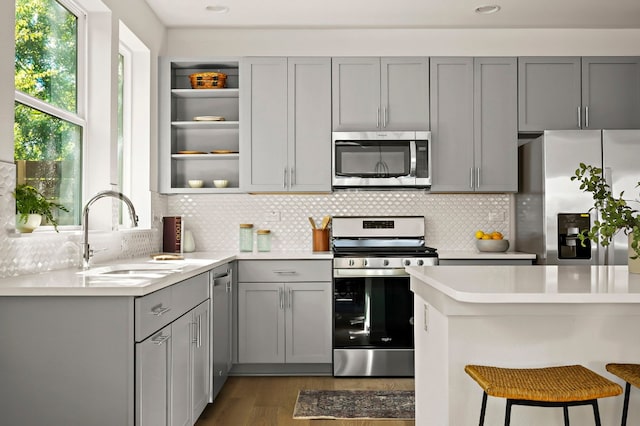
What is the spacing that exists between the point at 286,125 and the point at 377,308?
1.53 m

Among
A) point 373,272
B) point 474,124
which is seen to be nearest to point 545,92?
point 474,124

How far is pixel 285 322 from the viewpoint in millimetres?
4426

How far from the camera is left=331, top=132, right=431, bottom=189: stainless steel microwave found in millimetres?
4590

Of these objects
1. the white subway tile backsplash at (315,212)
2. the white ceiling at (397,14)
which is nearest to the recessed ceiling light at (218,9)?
the white ceiling at (397,14)

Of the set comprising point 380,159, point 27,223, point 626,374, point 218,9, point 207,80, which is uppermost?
point 218,9

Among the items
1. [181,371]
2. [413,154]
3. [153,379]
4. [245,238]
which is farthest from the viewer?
[245,238]

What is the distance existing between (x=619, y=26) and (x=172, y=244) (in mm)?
3904

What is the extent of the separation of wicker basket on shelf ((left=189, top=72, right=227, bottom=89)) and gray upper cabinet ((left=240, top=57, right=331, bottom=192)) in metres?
0.22

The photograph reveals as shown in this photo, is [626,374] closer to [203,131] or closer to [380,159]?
[380,159]

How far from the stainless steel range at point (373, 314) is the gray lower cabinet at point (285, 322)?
10cm

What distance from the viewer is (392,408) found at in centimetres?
370

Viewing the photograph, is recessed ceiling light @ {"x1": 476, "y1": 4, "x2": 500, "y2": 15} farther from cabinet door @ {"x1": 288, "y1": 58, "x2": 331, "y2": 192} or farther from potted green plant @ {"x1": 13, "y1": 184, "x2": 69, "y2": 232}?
potted green plant @ {"x1": 13, "y1": 184, "x2": 69, "y2": 232}

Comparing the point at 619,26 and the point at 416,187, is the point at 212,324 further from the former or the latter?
the point at 619,26

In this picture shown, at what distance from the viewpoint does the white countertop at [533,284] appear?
1.87 metres
